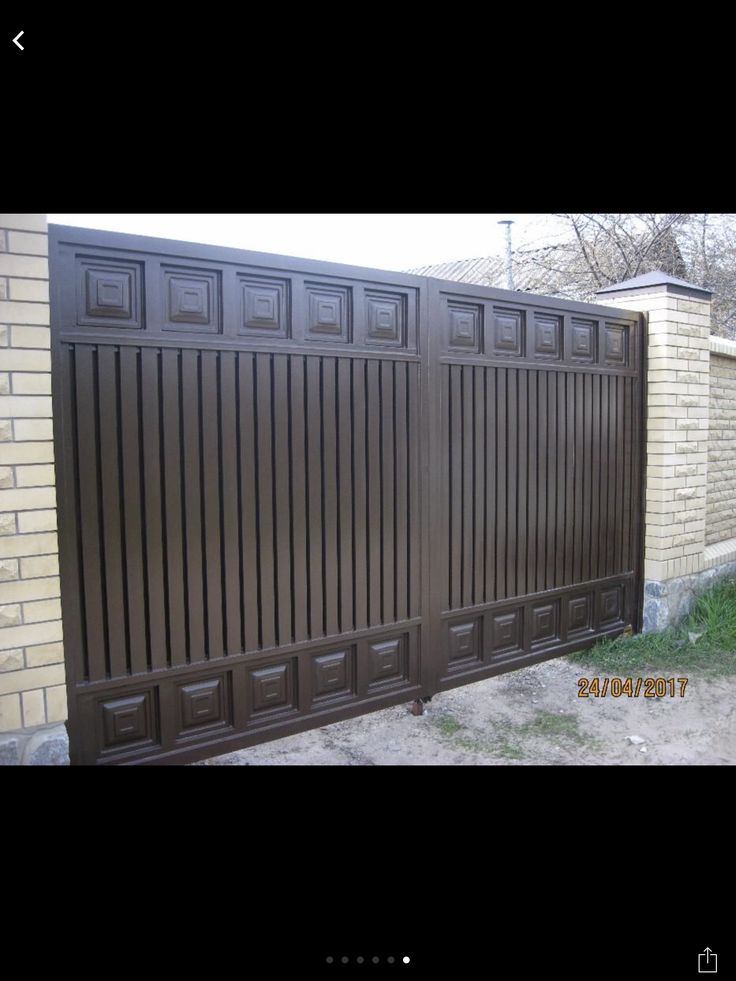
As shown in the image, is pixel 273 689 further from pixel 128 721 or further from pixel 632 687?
pixel 632 687

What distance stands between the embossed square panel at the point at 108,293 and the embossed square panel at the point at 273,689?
5.54 ft

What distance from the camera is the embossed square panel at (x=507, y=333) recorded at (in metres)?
4.50

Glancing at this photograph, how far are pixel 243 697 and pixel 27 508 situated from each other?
1340 millimetres

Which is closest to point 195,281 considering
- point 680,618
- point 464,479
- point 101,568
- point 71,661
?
point 101,568

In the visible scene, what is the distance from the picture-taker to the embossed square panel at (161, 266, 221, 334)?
314 cm

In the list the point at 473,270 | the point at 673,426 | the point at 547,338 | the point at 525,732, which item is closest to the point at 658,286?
the point at 673,426

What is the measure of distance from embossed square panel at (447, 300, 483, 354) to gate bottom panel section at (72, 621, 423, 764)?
1631mm

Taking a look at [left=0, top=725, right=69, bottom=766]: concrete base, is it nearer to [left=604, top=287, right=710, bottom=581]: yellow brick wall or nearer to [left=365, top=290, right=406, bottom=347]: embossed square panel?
[left=365, top=290, right=406, bottom=347]: embossed square panel

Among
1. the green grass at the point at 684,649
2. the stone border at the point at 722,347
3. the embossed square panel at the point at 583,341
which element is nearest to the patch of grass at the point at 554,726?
the green grass at the point at 684,649

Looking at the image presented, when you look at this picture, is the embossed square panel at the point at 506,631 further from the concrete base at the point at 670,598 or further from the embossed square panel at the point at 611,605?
the concrete base at the point at 670,598

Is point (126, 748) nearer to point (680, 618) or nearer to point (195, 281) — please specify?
point (195, 281)

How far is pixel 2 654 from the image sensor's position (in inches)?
107

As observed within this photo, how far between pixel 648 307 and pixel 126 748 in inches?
185

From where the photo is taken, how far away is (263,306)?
11.3 ft
